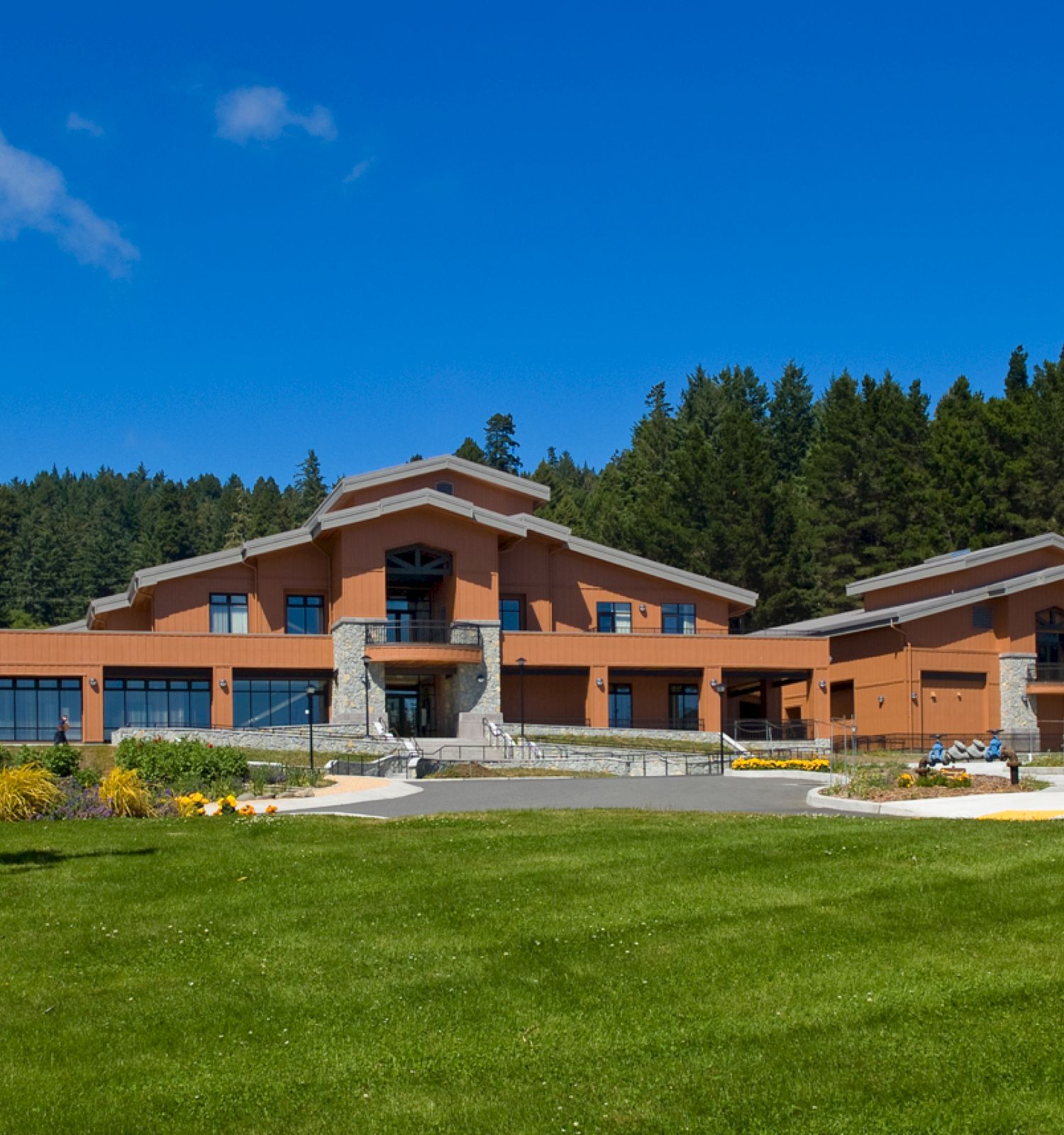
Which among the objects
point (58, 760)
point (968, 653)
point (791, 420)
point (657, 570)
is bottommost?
point (58, 760)

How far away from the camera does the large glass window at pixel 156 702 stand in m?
46.5

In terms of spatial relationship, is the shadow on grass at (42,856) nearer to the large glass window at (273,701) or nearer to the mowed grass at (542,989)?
the mowed grass at (542,989)

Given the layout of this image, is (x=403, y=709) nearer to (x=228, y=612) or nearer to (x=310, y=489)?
(x=228, y=612)

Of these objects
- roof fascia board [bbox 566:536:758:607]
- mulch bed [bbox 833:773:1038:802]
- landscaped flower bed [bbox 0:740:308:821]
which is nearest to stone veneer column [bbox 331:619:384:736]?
roof fascia board [bbox 566:536:758:607]

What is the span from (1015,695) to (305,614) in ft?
89.6

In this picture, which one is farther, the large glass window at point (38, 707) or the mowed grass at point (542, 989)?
the large glass window at point (38, 707)

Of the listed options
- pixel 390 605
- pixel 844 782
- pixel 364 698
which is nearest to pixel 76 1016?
pixel 844 782

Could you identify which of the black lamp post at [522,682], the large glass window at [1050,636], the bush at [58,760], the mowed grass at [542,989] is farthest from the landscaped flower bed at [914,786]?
the large glass window at [1050,636]

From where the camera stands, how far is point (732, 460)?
250 feet

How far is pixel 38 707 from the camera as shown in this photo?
45.8 metres

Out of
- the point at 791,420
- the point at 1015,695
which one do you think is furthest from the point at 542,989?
the point at 791,420

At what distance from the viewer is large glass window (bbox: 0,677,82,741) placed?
4541 cm

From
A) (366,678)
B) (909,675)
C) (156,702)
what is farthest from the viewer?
(909,675)

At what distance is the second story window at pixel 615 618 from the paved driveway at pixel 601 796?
2030cm
